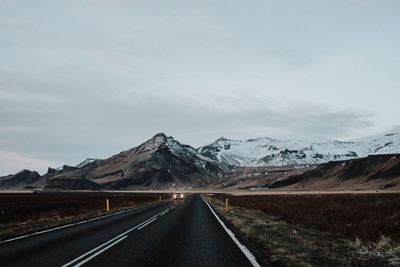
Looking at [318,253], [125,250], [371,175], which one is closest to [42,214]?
[125,250]

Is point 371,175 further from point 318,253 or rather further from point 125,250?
point 125,250

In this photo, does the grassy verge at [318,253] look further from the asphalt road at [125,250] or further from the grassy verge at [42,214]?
the grassy verge at [42,214]

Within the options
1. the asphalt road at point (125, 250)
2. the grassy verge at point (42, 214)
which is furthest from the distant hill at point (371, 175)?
the asphalt road at point (125, 250)

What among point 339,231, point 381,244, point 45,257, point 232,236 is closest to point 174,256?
point 45,257

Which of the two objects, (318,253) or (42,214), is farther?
(42,214)

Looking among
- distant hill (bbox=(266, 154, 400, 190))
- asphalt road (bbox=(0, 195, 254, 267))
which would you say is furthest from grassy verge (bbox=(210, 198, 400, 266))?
distant hill (bbox=(266, 154, 400, 190))

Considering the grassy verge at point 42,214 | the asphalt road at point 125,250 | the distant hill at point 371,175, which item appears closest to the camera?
the asphalt road at point 125,250

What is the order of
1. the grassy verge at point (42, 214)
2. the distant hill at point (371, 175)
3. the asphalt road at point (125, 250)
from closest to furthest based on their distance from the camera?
the asphalt road at point (125, 250) < the grassy verge at point (42, 214) < the distant hill at point (371, 175)

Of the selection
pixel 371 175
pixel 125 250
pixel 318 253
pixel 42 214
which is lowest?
pixel 318 253

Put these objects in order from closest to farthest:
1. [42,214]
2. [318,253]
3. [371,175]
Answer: [318,253] → [42,214] → [371,175]

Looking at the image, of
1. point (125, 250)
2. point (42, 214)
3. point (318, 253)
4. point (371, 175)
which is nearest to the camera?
point (318, 253)

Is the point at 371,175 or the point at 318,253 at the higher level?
the point at 371,175

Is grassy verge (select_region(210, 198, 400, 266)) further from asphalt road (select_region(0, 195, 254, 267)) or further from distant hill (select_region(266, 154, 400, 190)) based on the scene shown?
distant hill (select_region(266, 154, 400, 190))

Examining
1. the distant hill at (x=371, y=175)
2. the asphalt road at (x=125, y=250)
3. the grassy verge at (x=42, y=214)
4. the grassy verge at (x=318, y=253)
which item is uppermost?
the distant hill at (x=371, y=175)
